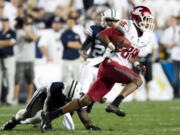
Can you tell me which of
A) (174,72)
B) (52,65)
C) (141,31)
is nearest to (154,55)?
(174,72)

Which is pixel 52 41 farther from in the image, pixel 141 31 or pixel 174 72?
pixel 141 31

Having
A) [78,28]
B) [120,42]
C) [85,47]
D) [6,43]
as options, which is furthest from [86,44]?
[78,28]

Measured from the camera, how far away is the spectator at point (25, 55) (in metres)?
11.3

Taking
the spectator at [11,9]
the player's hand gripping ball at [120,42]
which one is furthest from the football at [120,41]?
the spectator at [11,9]

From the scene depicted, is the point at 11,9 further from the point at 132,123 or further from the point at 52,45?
the point at 132,123

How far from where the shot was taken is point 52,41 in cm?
1216

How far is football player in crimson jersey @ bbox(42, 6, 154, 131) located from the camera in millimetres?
5855

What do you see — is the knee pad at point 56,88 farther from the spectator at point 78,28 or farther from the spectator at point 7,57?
the spectator at point 78,28

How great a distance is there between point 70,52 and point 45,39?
875 mm

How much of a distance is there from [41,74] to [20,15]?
1440mm

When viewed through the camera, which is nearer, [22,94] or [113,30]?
[113,30]

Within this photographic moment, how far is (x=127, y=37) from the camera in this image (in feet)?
19.7

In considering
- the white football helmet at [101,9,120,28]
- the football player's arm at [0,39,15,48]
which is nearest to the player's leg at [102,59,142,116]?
the white football helmet at [101,9,120,28]

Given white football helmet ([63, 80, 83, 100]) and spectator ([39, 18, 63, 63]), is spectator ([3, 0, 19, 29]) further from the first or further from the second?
white football helmet ([63, 80, 83, 100])
